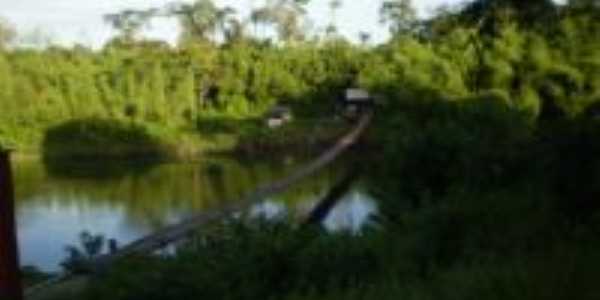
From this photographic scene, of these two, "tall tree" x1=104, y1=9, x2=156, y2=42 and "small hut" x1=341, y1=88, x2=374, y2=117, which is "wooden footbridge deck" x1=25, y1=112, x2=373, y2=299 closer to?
"small hut" x1=341, y1=88, x2=374, y2=117

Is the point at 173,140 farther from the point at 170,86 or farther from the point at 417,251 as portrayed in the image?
the point at 417,251

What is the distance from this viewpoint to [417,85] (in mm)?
32750

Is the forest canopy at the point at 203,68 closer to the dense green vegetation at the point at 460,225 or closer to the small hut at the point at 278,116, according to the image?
the small hut at the point at 278,116

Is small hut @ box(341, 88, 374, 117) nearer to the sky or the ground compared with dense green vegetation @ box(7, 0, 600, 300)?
nearer to the ground

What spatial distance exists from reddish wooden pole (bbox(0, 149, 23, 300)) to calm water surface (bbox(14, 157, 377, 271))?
862 centimetres

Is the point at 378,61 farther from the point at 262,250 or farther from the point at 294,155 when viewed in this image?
the point at 262,250

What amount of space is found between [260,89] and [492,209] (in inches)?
1546

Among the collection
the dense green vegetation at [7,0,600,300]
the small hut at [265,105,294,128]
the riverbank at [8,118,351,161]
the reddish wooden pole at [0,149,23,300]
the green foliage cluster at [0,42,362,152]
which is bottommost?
the riverbank at [8,118,351,161]

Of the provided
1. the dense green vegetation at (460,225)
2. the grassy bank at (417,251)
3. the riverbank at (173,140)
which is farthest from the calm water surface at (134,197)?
the grassy bank at (417,251)

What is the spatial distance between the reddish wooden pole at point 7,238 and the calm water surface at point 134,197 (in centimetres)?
862

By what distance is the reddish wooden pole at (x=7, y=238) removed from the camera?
4711 millimetres

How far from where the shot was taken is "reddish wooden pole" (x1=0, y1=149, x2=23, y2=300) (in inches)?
185

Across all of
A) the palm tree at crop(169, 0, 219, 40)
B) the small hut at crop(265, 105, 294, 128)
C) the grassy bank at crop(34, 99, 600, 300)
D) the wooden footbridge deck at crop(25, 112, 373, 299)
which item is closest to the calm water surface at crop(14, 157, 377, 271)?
the wooden footbridge deck at crop(25, 112, 373, 299)

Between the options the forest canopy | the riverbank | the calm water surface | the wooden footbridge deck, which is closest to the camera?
the wooden footbridge deck
